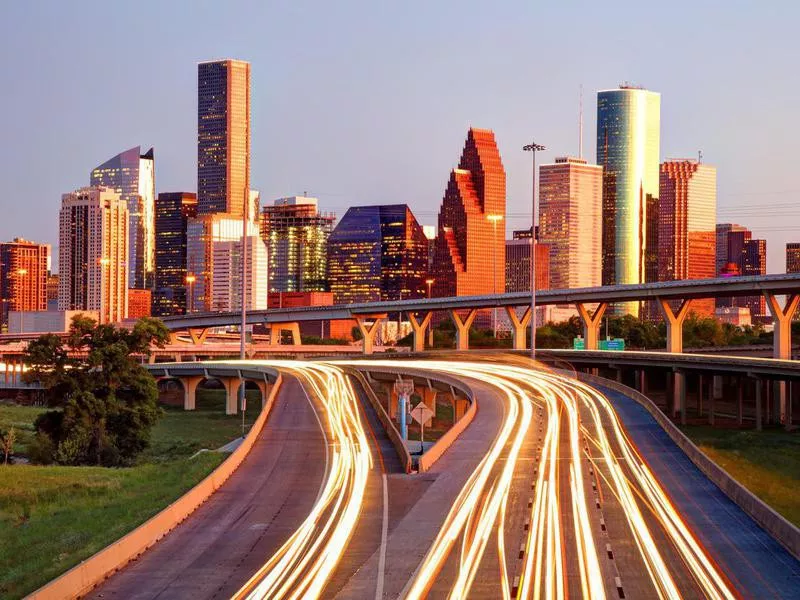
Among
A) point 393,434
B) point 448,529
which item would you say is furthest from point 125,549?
point 393,434

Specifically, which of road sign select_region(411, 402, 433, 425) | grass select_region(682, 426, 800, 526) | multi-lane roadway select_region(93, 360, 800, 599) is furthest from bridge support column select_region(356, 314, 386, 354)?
road sign select_region(411, 402, 433, 425)

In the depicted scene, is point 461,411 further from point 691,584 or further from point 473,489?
point 691,584

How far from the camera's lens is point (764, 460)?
6494 centimetres

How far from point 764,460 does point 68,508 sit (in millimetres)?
38988

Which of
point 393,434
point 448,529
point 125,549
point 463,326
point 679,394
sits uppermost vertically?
point 463,326

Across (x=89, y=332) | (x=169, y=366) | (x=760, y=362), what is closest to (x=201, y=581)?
(x=89, y=332)

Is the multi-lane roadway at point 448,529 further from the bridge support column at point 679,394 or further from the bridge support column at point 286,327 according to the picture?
the bridge support column at point 286,327

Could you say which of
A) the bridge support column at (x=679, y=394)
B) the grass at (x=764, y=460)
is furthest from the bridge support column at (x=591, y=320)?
the grass at (x=764, y=460)

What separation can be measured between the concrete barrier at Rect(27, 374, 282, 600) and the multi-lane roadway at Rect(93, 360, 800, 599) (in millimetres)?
326

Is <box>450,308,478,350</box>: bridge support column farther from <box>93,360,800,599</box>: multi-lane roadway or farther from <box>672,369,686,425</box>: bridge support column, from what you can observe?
<box>93,360,800,599</box>: multi-lane roadway

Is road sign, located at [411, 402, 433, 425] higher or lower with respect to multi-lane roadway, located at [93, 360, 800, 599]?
higher

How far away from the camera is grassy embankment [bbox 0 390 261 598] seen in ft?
95.5

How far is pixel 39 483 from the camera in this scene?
5094 centimetres

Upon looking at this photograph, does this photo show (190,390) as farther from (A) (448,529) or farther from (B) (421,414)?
(A) (448,529)
